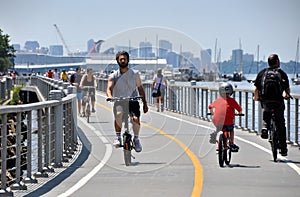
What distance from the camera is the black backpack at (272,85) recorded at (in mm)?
14805

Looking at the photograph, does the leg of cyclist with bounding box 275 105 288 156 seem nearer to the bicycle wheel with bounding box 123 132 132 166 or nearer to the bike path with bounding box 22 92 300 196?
the bike path with bounding box 22 92 300 196

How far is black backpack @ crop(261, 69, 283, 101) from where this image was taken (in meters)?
14.8

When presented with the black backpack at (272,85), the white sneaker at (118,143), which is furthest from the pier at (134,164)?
the black backpack at (272,85)

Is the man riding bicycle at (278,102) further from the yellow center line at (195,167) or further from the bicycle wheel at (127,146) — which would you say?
the bicycle wheel at (127,146)

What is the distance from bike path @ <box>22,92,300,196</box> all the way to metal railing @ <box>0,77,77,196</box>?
16.0 inches

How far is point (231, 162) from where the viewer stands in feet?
49.6

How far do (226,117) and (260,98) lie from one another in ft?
3.70

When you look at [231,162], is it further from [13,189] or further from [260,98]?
[13,189]

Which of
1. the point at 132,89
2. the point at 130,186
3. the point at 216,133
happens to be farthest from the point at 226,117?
the point at 130,186

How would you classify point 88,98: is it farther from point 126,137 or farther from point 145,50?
point 126,137

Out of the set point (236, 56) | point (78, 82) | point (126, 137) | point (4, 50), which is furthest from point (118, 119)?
point (4, 50)

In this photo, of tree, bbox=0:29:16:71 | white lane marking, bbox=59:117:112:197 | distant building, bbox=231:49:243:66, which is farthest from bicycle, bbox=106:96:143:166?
tree, bbox=0:29:16:71

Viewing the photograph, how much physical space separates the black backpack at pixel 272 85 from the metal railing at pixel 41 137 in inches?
158

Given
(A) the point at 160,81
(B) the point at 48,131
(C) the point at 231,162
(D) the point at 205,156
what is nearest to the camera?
(B) the point at 48,131
